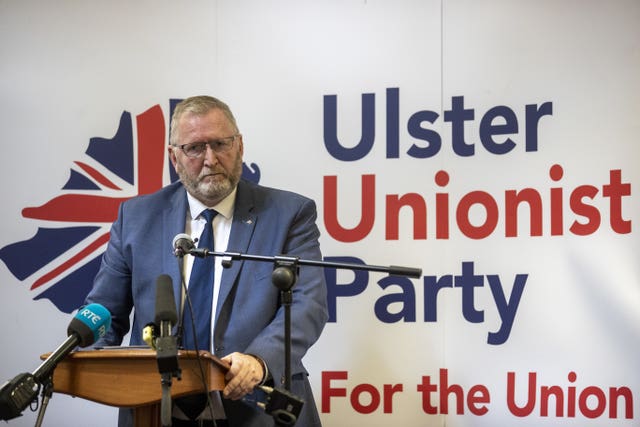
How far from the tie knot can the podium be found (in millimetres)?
830

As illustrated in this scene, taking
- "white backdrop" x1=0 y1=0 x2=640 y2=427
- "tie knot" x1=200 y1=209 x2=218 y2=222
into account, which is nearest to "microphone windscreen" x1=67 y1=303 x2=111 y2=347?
"tie knot" x1=200 y1=209 x2=218 y2=222

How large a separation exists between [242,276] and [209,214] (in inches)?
11.8

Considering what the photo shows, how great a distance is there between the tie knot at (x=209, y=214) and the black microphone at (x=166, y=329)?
3.10 ft

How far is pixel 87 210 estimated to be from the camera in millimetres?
4039

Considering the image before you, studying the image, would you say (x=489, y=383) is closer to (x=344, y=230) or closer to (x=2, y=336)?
(x=344, y=230)

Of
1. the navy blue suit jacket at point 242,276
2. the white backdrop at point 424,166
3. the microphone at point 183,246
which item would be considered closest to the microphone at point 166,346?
the microphone at point 183,246

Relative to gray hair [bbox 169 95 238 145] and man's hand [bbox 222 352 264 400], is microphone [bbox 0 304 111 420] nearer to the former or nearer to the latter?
man's hand [bbox 222 352 264 400]

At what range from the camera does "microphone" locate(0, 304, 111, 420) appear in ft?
6.48

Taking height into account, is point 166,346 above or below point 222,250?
below

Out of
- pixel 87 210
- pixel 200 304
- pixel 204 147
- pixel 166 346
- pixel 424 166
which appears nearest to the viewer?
pixel 166 346

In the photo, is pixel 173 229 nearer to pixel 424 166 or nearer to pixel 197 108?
pixel 197 108

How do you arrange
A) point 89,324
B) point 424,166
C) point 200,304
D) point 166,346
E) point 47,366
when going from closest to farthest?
point 166,346
point 47,366
point 89,324
point 200,304
point 424,166

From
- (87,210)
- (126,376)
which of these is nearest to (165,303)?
(126,376)

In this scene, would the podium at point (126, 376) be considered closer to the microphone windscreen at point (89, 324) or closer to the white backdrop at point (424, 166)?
the microphone windscreen at point (89, 324)
